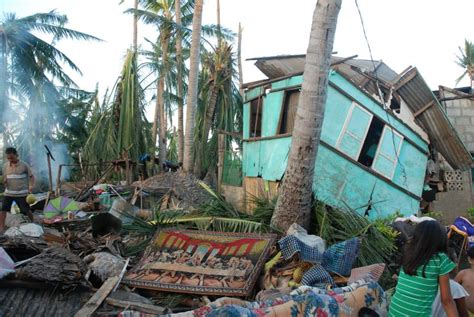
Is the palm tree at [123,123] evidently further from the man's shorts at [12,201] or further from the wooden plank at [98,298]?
the wooden plank at [98,298]

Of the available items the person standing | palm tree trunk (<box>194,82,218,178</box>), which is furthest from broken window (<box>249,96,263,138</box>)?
palm tree trunk (<box>194,82,218,178</box>)

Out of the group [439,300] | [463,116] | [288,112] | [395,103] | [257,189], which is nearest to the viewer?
[439,300]

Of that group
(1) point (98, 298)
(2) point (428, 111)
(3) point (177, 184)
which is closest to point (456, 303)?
(1) point (98, 298)

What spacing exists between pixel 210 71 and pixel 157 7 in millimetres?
5968

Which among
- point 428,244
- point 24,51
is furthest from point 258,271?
point 24,51

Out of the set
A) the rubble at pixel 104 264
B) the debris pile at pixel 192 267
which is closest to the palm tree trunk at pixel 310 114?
the debris pile at pixel 192 267

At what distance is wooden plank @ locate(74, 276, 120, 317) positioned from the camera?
4.34 metres

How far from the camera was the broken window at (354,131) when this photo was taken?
852 centimetres

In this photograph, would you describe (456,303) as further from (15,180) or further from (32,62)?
(32,62)

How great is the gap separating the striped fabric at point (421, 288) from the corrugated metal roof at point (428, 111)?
6684 mm

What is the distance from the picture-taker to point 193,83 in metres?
14.1

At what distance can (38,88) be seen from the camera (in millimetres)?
23703

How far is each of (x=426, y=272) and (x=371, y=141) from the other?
7210 millimetres

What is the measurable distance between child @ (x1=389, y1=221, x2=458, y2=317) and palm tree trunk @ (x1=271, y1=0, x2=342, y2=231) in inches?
120
